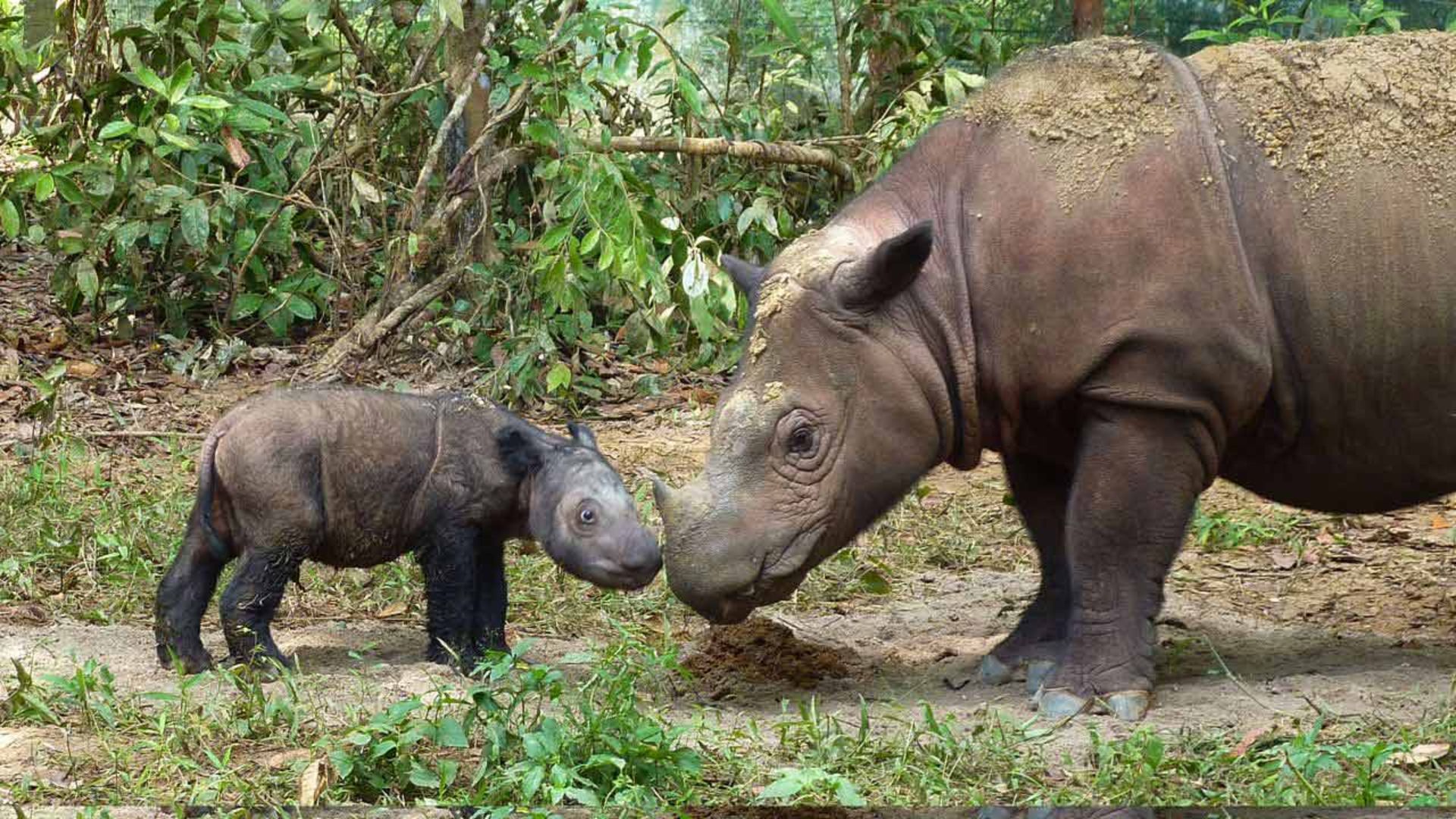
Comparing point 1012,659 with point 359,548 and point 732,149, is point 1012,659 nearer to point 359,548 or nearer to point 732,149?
point 359,548

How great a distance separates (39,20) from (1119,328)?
518 cm

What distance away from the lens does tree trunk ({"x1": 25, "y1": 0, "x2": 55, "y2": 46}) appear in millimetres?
7531

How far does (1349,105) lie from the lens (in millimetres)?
5262

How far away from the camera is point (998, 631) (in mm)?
6391

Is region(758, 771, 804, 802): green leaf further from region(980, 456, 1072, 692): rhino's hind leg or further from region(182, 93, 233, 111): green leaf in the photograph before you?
region(182, 93, 233, 111): green leaf

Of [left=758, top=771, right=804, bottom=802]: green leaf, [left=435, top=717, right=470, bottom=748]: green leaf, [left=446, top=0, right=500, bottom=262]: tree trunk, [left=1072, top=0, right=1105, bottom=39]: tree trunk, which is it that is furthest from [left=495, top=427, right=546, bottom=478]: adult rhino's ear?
[left=1072, top=0, right=1105, bottom=39]: tree trunk

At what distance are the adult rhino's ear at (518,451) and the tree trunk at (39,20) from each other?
3215 millimetres

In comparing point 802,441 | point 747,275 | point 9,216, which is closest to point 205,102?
point 9,216

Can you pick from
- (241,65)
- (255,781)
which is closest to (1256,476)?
(255,781)

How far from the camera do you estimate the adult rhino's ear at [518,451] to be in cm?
596

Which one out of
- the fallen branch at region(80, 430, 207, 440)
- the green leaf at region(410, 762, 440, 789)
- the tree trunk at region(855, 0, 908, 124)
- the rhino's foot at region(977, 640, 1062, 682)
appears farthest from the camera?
the tree trunk at region(855, 0, 908, 124)

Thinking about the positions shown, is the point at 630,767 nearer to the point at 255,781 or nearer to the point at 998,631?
the point at 255,781

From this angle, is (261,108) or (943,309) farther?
(261,108)

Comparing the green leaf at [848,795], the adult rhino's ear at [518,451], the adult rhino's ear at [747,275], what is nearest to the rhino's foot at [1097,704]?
the green leaf at [848,795]
